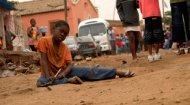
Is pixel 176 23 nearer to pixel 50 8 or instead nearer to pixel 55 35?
pixel 55 35

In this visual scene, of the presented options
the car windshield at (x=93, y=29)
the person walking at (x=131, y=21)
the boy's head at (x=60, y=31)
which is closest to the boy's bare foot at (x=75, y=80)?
the boy's head at (x=60, y=31)

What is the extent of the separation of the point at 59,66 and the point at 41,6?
3878cm

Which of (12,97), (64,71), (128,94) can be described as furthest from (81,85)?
(128,94)

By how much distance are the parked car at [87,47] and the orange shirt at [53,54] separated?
14.8 metres

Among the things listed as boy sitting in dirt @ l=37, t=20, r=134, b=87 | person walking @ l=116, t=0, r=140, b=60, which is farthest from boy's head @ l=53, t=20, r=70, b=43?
person walking @ l=116, t=0, r=140, b=60

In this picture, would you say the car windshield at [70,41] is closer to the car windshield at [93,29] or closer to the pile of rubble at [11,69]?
the car windshield at [93,29]

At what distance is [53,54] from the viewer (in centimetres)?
637

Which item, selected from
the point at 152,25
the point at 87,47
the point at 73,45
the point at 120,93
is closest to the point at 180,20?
the point at 152,25

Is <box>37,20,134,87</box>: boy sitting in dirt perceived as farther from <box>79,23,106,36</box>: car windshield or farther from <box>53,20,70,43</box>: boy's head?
<box>79,23,106,36</box>: car windshield

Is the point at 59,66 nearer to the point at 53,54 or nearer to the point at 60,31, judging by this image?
the point at 53,54

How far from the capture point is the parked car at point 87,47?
851 inches

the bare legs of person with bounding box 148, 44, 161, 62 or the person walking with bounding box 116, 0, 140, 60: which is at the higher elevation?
the person walking with bounding box 116, 0, 140, 60

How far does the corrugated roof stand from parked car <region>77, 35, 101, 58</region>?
20.8 metres

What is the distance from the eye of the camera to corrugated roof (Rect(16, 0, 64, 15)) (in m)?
43.3
